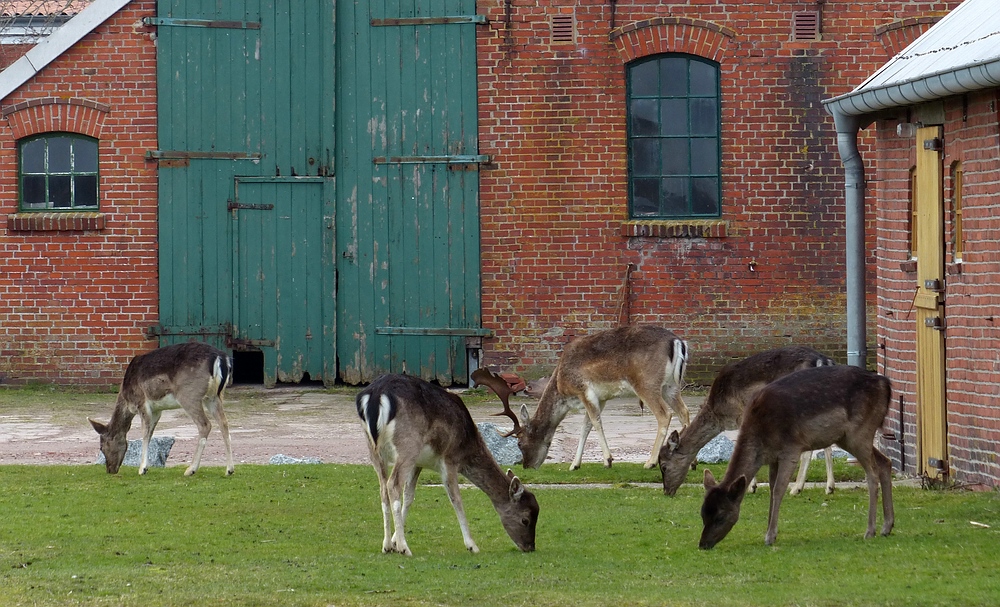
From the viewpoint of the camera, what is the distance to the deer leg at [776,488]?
8.93 meters

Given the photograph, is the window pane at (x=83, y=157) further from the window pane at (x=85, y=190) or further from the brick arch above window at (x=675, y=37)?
the brick arch above window at (x=675, y=37)

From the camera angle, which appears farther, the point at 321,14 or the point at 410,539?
the point at 321,14

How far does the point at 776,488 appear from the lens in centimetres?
905

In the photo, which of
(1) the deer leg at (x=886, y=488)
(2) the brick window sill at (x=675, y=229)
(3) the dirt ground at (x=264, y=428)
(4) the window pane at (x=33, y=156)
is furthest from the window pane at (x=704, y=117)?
(1) the deer leg at (x=886, y=488)

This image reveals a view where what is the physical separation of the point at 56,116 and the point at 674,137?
25.6 feet

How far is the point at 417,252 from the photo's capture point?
18.3m

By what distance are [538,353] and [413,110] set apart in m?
3.44

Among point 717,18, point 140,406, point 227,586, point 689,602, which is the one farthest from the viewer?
point 717,18

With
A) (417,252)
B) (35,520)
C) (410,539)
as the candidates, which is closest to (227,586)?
(410,539)

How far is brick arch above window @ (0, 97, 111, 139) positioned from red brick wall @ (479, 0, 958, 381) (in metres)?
4.87

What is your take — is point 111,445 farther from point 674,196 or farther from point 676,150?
point 676,150

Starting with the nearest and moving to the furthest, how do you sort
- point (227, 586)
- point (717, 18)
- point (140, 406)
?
1. point (227, 586)
2. point (140, 406)
3. point (717, 18)

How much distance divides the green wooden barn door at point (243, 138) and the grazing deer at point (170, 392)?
5365 millimetres

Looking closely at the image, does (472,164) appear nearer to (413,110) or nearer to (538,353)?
(413,110)
